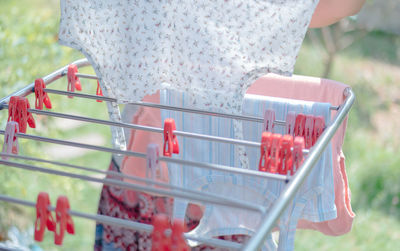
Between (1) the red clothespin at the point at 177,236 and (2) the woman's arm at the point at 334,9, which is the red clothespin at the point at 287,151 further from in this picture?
(2) the woman's arm at the point at 334,9

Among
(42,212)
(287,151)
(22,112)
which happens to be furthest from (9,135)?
(287,151)

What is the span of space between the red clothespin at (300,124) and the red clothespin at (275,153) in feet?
0.38

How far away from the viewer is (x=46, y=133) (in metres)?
2.20

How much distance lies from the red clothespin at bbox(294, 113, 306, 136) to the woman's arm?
0.31 m

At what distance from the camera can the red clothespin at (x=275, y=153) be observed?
3.39 feet

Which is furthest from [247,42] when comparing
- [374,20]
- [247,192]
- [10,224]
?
[374,20]

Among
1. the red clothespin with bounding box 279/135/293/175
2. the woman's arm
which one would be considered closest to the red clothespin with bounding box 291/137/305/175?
the red clothespin with bounding box 279/135/293/175

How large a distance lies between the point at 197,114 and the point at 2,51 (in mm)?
1058

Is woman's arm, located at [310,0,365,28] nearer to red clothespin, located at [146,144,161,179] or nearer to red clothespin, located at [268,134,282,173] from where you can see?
red clothespin, located at [268,134,282,173]

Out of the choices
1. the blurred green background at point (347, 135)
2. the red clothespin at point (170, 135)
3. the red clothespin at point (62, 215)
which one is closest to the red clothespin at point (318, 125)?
the red clothespin at point (170, 135)

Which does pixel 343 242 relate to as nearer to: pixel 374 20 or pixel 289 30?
pixel 289 30

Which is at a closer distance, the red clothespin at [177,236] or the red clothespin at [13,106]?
the red clothespin at [177,236]

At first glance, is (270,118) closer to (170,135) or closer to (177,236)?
(170,135)

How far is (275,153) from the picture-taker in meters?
1.04
